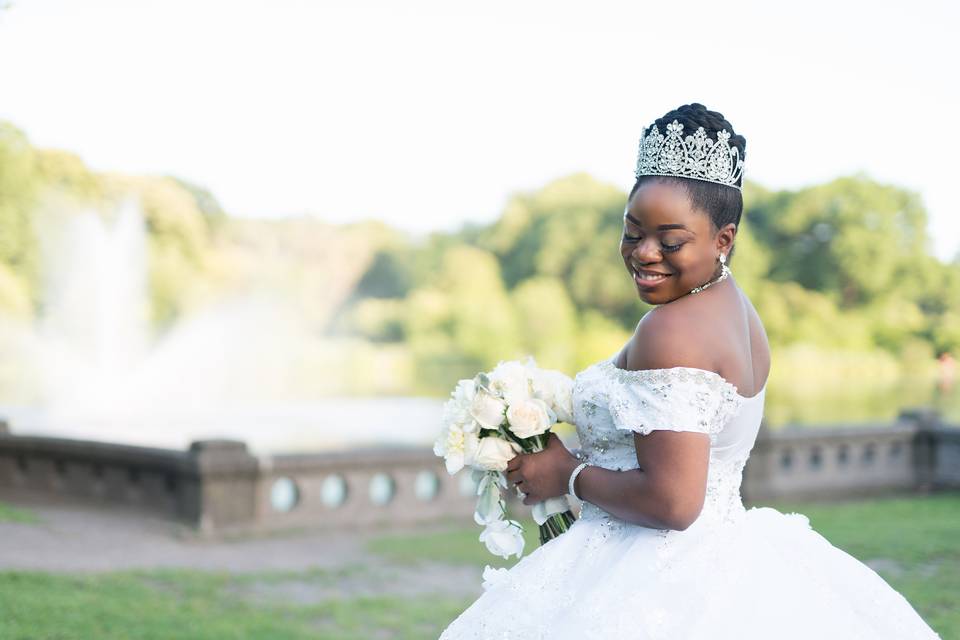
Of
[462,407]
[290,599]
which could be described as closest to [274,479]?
[290,599]

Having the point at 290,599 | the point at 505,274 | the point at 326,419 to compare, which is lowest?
the point at 326,419

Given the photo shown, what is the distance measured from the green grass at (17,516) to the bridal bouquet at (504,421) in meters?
7.82

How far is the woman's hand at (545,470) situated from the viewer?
2459mm

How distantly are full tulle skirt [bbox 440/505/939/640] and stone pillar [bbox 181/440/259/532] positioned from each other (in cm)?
717

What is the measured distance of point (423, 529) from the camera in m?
9.95

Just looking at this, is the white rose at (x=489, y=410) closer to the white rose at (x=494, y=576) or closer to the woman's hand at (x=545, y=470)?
the woman's hand at (x=545, y=470)

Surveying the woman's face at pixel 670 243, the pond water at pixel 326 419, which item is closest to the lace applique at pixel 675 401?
the woman's face at pixel 670 243

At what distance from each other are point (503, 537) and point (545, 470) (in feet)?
0.90

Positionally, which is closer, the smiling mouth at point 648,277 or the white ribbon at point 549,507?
the smiling mouth at point 648,277

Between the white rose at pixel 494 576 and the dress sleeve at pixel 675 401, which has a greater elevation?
the dress sleeve at pixel 675 401

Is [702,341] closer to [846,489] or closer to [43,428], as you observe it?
[846,489]

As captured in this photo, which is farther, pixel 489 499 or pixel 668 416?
pixel 489 499

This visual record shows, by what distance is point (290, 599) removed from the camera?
6.93 m

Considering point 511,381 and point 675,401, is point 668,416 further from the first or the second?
point 511,381
